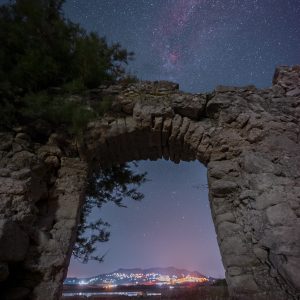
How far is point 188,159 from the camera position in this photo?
13.9 ft

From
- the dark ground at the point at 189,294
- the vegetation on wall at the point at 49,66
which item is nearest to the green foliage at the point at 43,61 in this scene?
the vegetation on wall at the point at 49,66

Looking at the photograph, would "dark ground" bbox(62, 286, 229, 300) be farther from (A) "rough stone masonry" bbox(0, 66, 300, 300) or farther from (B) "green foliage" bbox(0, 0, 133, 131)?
(B) "green foliage" bbox(0, 0, 133, 131)

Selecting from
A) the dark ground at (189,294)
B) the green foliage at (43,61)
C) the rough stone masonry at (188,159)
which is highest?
the green foliage at (43,61)

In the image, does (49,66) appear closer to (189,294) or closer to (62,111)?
(62,111)

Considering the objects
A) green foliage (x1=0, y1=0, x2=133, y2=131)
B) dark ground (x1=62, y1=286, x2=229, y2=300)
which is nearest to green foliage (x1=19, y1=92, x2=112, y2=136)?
green foliage (x1=0, y1=0, x2=133, y2=131)

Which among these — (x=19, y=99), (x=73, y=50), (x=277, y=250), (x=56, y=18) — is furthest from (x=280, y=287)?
(x=56, y=18)

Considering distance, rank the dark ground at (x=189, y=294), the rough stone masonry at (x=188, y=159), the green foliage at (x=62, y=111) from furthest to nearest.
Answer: the dark ground at (x=189, y=294), the green foliage at (x=62, y=111), the rough stone masonry at (x=188, y=159)

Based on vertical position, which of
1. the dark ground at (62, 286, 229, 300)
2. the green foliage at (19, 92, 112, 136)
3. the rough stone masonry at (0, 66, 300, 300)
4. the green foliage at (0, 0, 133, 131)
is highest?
the green foliage at (0, 0, 133, 131)

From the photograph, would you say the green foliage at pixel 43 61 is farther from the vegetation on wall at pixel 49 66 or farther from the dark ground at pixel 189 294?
the dark ground at pixel 189 294

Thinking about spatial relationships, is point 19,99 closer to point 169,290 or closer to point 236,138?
point 236,138

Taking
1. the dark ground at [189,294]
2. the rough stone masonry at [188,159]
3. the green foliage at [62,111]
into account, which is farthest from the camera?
the dark ground at [189,294]

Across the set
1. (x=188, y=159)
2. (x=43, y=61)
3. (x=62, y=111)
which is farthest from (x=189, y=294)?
(x=43, y=61)

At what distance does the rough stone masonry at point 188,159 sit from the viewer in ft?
8.34

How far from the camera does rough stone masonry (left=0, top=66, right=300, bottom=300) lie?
2.54 metres
